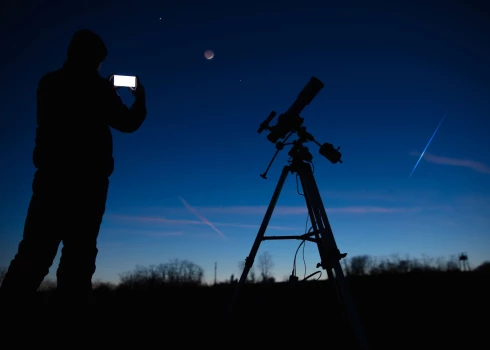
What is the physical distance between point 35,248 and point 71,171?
1.94ft

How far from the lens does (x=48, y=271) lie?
212 centimetres

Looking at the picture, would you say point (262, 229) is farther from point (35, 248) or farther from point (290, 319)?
point (35, 248)

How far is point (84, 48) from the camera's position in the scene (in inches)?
95.0

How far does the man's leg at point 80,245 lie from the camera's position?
221cm

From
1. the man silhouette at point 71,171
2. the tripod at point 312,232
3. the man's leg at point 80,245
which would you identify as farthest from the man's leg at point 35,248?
the tripod at point 312,232

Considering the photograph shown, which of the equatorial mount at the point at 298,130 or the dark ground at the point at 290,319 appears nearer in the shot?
the dark ground at the point at 290,319

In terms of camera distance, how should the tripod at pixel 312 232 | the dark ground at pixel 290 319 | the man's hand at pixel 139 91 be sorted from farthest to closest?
the dark ground at pixel 290 319
the tripod at pixel 312 232
the man's hand at pixel 139 91

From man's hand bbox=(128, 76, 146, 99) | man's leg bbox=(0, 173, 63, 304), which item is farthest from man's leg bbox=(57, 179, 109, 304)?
man's hand bbox=(128, 76, 146, 99)

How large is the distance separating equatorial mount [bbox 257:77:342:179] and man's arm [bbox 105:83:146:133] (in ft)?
7.51

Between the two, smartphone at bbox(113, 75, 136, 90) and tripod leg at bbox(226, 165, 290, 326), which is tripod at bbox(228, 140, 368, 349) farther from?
smartphone at bbox(113, 75, 136, 90)

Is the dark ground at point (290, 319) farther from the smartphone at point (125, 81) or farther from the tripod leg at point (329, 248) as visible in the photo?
the smartphone at point (125, 81)

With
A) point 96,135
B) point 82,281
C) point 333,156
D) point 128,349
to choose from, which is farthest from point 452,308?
point 96,135

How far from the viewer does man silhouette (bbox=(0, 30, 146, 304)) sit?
2.02m

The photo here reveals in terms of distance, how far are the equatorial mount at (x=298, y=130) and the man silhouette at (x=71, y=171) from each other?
2426 millimetres
